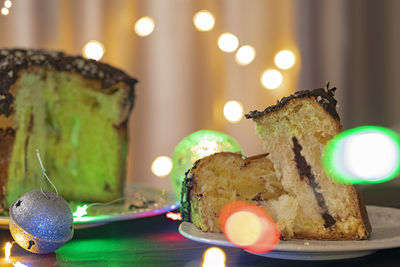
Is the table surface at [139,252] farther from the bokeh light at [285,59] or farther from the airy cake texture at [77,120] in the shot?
the bokeh light at [285,59]

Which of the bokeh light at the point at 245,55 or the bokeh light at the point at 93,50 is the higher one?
the bokeh light at the point at 245,55

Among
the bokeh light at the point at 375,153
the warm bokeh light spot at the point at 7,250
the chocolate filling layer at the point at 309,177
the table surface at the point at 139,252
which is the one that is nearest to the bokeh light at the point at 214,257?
the table surface at the point at 139,252

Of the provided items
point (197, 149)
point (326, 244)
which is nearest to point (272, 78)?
point (197, 149)

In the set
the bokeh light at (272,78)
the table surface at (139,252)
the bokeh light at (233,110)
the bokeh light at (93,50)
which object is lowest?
the table surface at (139,252)

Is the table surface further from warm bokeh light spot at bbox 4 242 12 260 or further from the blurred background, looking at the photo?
the blurred background

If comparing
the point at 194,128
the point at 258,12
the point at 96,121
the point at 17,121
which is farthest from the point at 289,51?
the point at 17,121

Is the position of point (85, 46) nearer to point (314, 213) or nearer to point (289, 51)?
point (289, 51)
